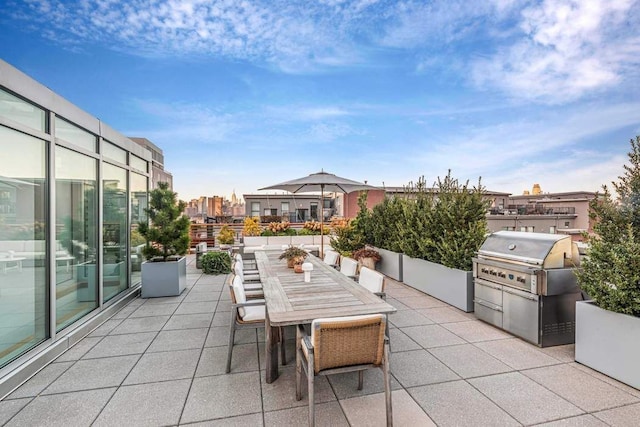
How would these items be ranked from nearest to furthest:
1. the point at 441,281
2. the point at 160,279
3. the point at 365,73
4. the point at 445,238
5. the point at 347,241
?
the point at 445,238 → the point at 441,281 → the point at 160,279 → the point at 347,241 → the point at 365,73

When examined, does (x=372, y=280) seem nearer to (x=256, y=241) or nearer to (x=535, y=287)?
(x=535, y=287)

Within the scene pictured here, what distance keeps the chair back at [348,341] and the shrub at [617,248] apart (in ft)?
7.48

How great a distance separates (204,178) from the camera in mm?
15164

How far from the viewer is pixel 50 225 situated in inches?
123

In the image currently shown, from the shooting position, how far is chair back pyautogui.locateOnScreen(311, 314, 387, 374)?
69.9 inches

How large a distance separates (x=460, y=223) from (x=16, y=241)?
5.56 m

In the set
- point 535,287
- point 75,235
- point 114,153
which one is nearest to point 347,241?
point 535,287

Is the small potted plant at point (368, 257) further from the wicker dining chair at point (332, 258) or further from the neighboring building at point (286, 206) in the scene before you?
the neighboring building at point (286, 206)

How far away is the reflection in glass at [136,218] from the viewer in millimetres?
5648

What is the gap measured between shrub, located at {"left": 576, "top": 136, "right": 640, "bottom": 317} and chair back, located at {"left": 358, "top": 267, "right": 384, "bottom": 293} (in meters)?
1.96

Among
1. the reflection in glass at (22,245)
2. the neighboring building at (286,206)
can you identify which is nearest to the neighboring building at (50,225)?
the reflection in glass at (22,245)

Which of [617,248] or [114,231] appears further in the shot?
[114,231]

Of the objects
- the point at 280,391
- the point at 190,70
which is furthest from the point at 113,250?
the point at 190,70

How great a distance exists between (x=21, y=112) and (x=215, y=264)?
522 centimetres
